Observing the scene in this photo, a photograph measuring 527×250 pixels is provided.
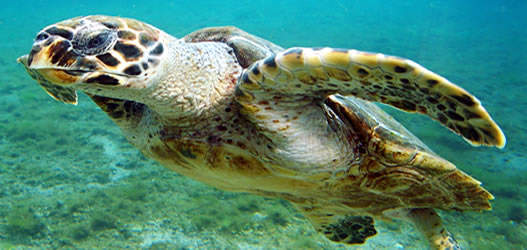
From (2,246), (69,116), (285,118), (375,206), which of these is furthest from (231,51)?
(69,116)

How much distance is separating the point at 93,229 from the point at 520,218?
18.4ft

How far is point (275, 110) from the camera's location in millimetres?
1875

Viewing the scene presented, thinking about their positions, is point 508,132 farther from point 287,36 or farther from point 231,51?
point 287,36

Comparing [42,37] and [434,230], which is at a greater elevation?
[434,230]

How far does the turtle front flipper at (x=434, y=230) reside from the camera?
2.71 meters

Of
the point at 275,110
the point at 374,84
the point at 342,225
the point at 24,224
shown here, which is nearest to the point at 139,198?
the point at 24,224

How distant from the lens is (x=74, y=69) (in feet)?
5.00

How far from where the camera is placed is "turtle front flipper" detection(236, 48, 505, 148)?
1.46 m

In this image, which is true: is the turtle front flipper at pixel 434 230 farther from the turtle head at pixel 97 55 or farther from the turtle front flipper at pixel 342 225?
the turtle head at pixel 97 55

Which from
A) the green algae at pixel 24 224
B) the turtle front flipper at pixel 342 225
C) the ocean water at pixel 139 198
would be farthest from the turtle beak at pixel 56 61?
the green algae at pixel 24 224

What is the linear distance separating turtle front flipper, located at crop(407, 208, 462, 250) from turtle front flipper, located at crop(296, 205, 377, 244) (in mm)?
471

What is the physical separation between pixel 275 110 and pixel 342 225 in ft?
6.15

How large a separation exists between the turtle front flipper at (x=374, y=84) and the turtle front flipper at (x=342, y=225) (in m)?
1.60

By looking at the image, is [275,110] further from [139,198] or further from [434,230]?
[139,198]
